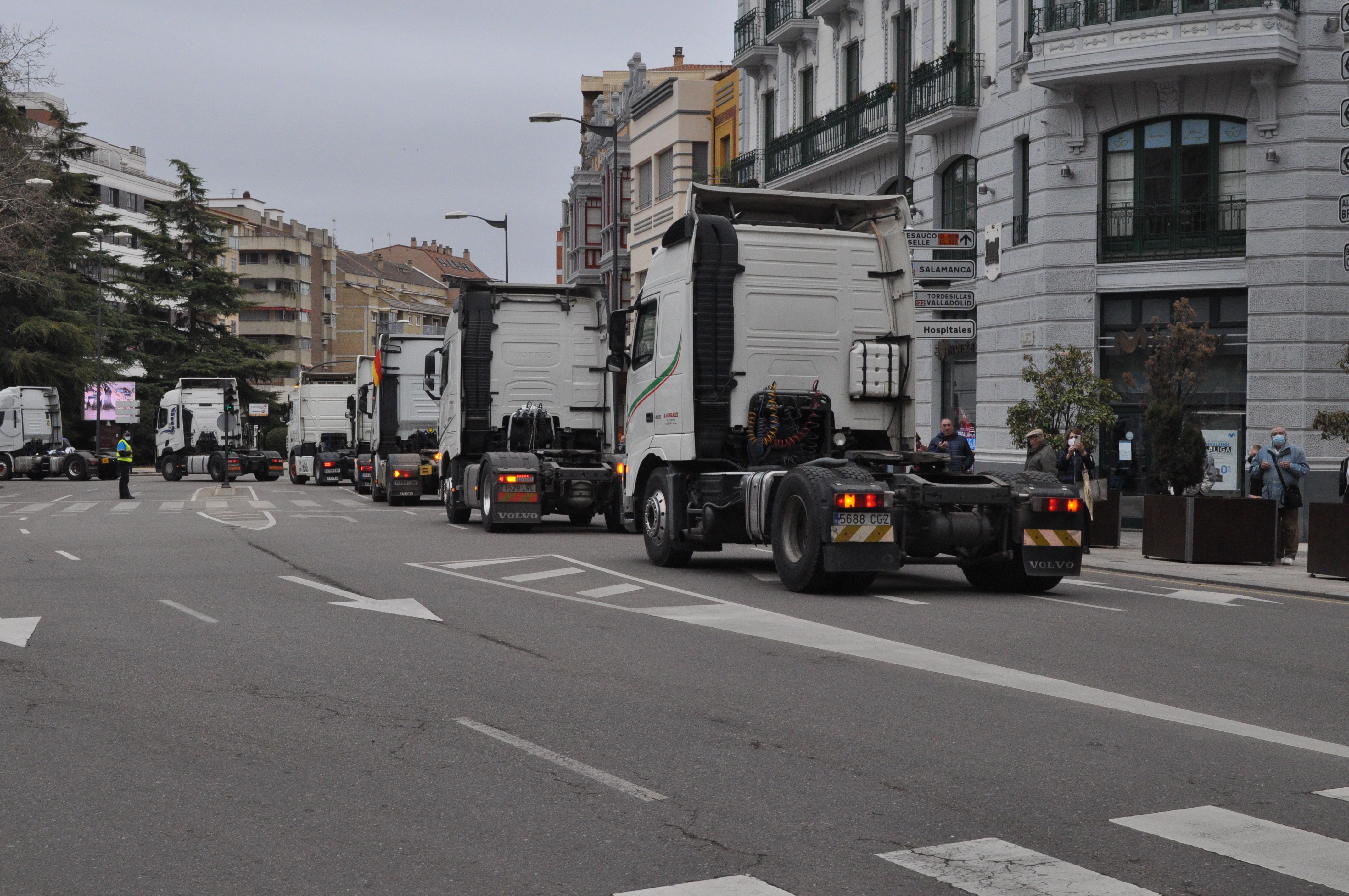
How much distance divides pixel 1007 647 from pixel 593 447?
15976mm

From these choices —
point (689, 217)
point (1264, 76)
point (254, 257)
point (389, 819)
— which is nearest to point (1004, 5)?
point (1264, 76)

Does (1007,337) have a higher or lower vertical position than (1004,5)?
lower

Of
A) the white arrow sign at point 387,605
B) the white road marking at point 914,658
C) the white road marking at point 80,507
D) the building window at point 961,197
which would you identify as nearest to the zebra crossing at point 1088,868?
the white road marking at point 914,658

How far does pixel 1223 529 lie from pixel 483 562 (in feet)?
29.2

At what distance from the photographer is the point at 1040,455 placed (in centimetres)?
2006

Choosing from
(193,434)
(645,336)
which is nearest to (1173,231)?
(645,336)

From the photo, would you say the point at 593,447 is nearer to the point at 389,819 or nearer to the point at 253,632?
the point at 253,632

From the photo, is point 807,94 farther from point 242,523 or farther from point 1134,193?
point 242,523

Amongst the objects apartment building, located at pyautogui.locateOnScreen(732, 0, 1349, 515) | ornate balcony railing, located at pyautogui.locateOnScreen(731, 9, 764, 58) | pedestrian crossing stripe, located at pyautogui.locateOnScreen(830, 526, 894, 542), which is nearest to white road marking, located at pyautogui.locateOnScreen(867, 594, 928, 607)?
pedestrian crossing stripe, located at pyautogui.locateOnScreen(830, 526, 894, 542)

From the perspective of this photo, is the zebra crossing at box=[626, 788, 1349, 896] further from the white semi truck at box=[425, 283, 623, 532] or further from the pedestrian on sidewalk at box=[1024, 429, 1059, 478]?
the white semi truck at box=[425, 283, 623, 532]

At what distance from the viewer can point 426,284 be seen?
559 ft

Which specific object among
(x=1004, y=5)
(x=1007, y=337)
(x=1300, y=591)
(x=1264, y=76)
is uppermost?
(x=1004, y=5)

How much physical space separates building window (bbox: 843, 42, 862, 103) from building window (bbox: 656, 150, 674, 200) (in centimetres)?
1463

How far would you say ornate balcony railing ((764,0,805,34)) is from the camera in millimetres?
38281
